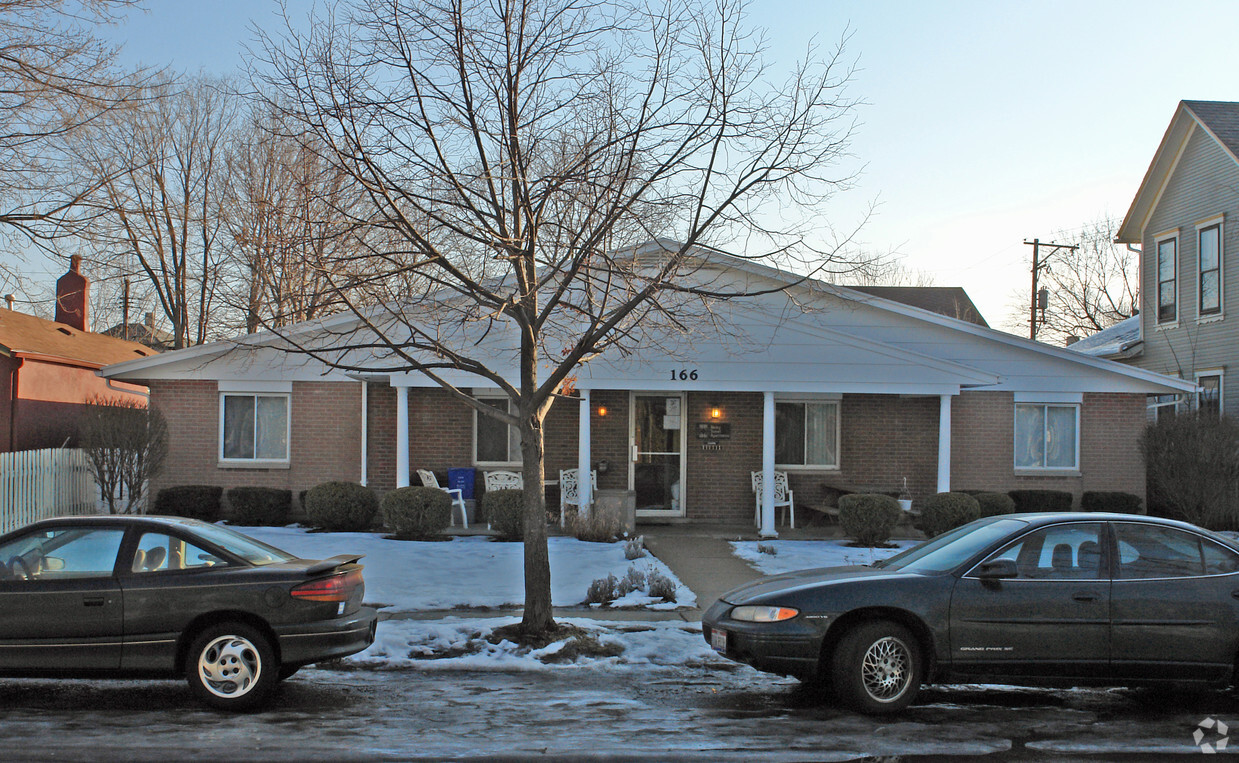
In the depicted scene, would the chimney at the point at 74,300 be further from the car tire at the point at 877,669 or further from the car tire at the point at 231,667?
the car tire at the point at 877,669

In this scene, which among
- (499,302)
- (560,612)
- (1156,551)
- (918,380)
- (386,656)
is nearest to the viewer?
(1156,551)

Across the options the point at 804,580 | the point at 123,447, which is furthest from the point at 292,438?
the point at 804,580

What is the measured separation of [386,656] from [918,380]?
10719mm

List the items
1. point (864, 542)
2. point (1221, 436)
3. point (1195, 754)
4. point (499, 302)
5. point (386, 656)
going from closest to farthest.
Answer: point (1195, 754)
point (386, 656)
point (499, 302)
point (864, 542)
point (1221, 436)

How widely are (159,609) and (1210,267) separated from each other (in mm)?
22141

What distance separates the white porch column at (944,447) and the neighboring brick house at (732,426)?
24 millimetres

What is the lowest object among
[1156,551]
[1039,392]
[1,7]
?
[1156,551]

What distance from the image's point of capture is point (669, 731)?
19.9ft

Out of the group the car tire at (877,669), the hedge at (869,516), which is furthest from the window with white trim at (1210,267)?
the car tire at (877,669)

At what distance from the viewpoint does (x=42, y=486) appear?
50.2 feet

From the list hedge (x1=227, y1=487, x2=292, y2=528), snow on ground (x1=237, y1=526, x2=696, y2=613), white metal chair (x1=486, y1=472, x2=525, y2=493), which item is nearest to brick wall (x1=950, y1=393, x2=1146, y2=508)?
snow on ground (x1=237, y1=526, x2=696, y2=613)

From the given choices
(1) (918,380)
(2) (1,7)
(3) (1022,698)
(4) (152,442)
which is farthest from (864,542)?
(2) (1,7)

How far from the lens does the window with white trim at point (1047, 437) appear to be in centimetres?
1773

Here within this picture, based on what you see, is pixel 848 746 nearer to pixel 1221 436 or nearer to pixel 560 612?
pixel 560 612
